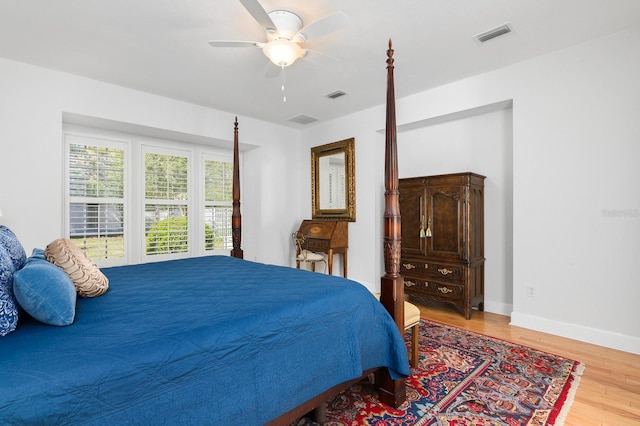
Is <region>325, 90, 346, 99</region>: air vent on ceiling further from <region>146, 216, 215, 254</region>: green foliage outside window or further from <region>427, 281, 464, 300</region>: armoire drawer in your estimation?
<region>146, 216, 215, 254</region>: green foliage outside window

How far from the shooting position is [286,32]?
2486mm

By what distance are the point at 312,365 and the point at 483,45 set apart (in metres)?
3.01

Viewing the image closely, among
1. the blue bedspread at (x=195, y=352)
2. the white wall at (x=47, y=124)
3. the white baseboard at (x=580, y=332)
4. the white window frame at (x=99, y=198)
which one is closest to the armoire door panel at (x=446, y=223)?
the white baseboard at (x=580, y=332)

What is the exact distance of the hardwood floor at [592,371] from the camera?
6.11ft

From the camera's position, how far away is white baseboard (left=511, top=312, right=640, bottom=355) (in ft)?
8.87

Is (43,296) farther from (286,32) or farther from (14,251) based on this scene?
(286,32)

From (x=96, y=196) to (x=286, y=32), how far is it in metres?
3.18

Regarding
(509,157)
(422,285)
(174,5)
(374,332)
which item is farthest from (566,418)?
(174,5)

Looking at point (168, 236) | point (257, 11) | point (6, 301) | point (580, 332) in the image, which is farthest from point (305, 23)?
point (580, 332)

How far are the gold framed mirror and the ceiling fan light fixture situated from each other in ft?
7.75

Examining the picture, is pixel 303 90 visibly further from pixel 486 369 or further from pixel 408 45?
pixel 486 369

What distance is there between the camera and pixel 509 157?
3674mm

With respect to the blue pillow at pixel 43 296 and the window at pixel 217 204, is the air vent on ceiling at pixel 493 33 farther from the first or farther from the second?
the window at pixel 217 204

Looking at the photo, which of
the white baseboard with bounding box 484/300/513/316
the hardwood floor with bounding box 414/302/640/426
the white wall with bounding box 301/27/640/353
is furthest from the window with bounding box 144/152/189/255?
the white baseboard with bounding box 484/300/513/316
